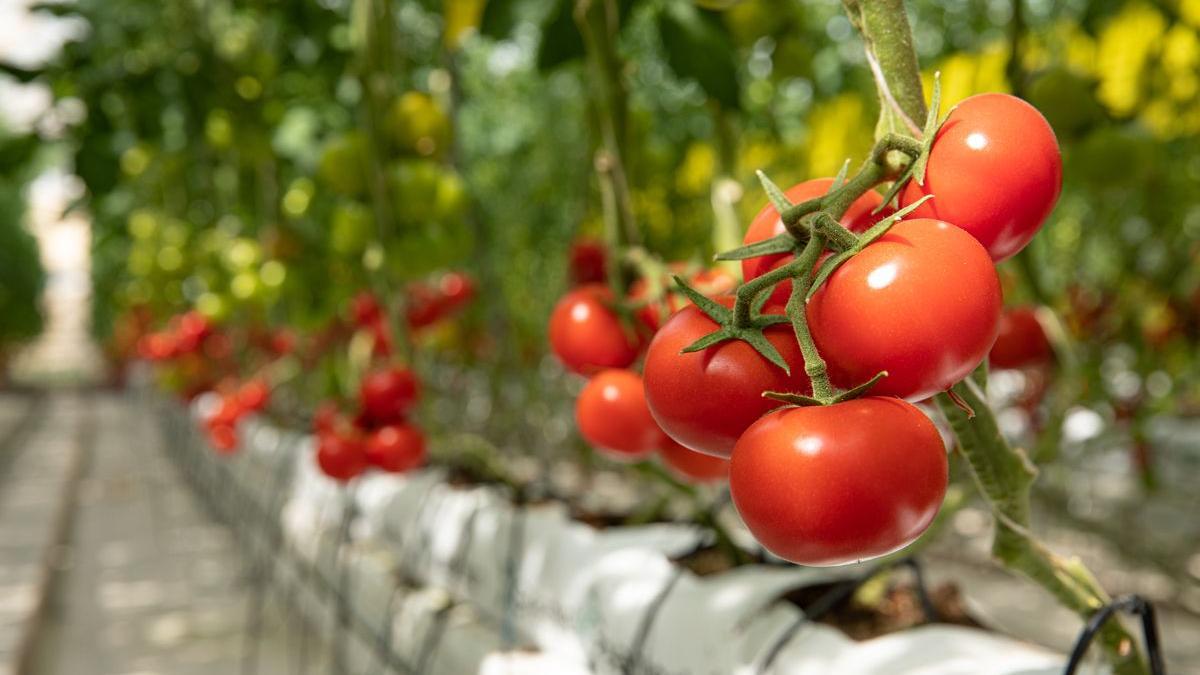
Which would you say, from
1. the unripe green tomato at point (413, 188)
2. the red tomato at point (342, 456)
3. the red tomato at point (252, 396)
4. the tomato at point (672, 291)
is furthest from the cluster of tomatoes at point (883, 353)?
the red tomato at point (252, 396)

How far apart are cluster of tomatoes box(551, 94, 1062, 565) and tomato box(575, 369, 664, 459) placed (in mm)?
172

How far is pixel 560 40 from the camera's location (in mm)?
743

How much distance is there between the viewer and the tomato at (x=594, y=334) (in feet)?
1.63

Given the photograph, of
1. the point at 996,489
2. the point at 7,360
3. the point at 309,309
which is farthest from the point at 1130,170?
the point at 7,360

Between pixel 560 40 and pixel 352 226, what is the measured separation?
0.31 m

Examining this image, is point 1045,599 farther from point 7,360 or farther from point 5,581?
point 7,360

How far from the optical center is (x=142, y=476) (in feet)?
15.9

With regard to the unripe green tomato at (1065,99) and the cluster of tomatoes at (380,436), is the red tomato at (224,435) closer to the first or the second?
the cluster of tomatoes at (380,436)

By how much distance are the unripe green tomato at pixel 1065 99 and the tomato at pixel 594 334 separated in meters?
0.42

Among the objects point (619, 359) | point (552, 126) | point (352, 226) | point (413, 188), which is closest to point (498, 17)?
point (413, 188)

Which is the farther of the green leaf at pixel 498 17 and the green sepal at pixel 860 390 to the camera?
the green leaf at pixel 498 17

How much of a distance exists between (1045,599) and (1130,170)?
7.01 feet

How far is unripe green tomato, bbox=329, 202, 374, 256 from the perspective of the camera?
0.94 meters

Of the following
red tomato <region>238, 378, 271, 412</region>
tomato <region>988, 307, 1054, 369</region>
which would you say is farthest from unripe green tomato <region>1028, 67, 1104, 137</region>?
red tomato <region>238, 378, 271, 412</region>
